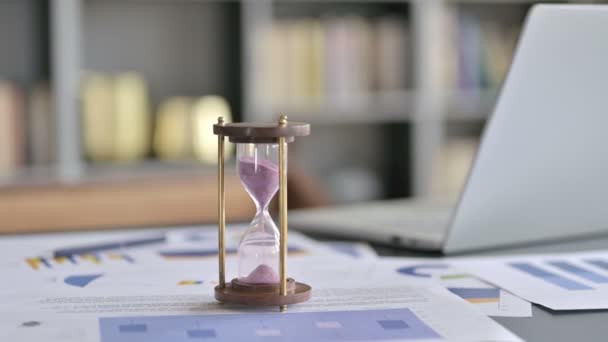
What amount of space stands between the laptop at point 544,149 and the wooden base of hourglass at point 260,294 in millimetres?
293

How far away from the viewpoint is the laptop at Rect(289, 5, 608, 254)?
0.95 metres

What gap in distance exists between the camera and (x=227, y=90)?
10.7 ft

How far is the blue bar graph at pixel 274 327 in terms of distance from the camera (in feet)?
2.13

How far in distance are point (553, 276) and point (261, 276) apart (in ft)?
1.01

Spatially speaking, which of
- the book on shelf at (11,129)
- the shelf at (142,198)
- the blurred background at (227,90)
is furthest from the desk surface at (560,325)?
the book on shelf at (11,129)

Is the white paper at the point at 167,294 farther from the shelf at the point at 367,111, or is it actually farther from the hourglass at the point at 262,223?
the shelf at the point at 367,111

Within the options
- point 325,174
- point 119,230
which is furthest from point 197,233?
point 325,174

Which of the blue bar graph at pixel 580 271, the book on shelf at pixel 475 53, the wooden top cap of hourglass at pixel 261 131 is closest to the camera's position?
the wooden top cap of hourglass at pixel 261 131

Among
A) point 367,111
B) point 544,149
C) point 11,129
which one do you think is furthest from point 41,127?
point 544,149

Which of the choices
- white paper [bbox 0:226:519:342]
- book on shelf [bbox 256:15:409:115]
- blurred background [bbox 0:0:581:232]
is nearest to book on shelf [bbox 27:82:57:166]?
blurred background [bbox 0:0:581:232]

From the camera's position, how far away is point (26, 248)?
3.64ft

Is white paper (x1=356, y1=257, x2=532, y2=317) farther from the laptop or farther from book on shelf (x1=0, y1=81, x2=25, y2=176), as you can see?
book on shelf (x1=0, y1=81, x2=25, y2=176)

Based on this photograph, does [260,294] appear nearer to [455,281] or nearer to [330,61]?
[455,281]

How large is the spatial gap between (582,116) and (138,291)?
0.51 m
